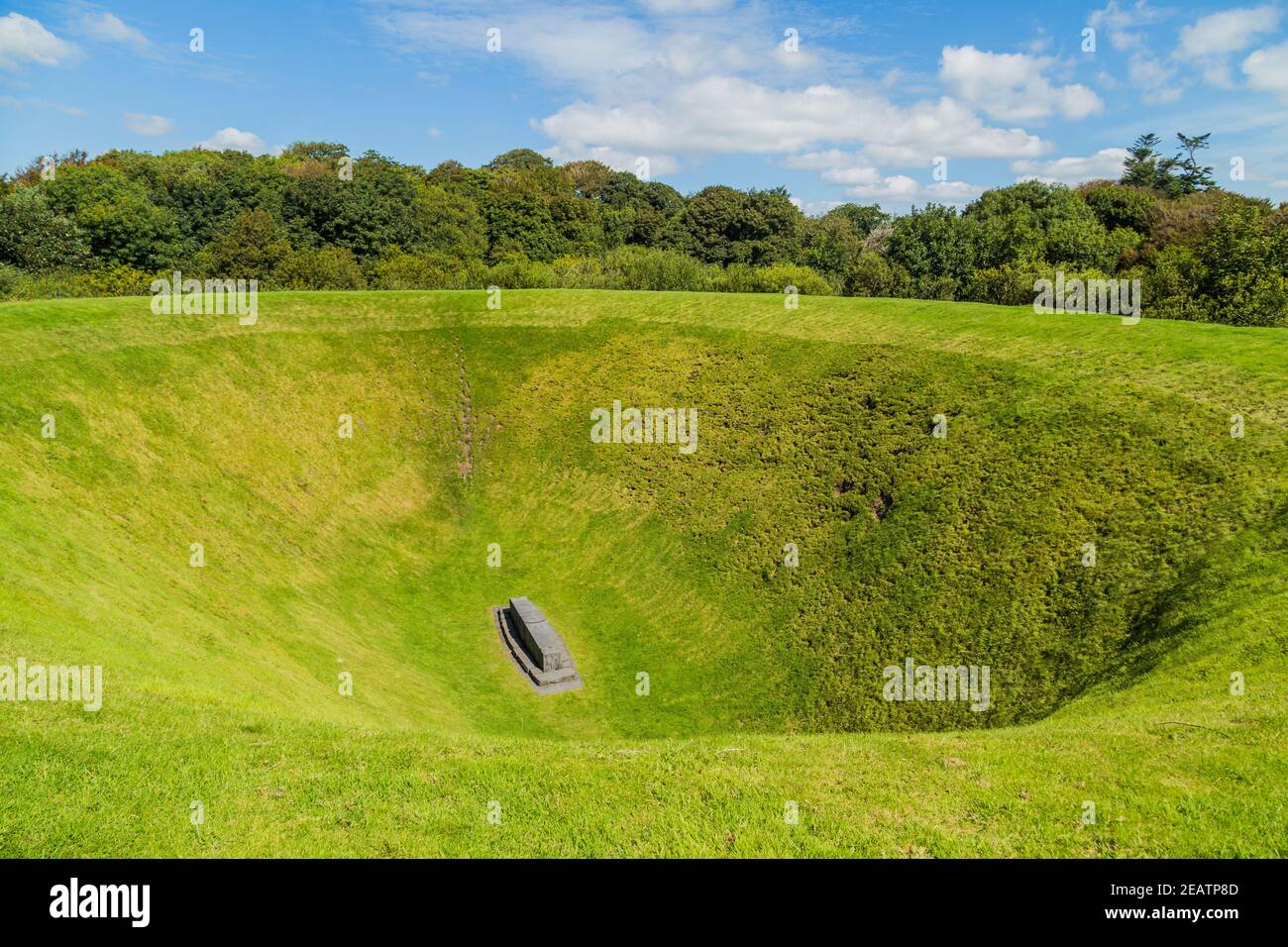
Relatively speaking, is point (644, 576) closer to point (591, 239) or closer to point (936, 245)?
point (936, 245)

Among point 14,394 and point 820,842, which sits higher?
point 14,394

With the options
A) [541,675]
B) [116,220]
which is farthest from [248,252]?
[541,675]

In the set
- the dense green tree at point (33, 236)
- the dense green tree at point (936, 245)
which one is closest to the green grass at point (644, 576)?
the dense green tree at point (936, 245)

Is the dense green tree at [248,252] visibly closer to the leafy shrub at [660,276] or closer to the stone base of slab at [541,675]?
the leafy shrub at [660,276]
